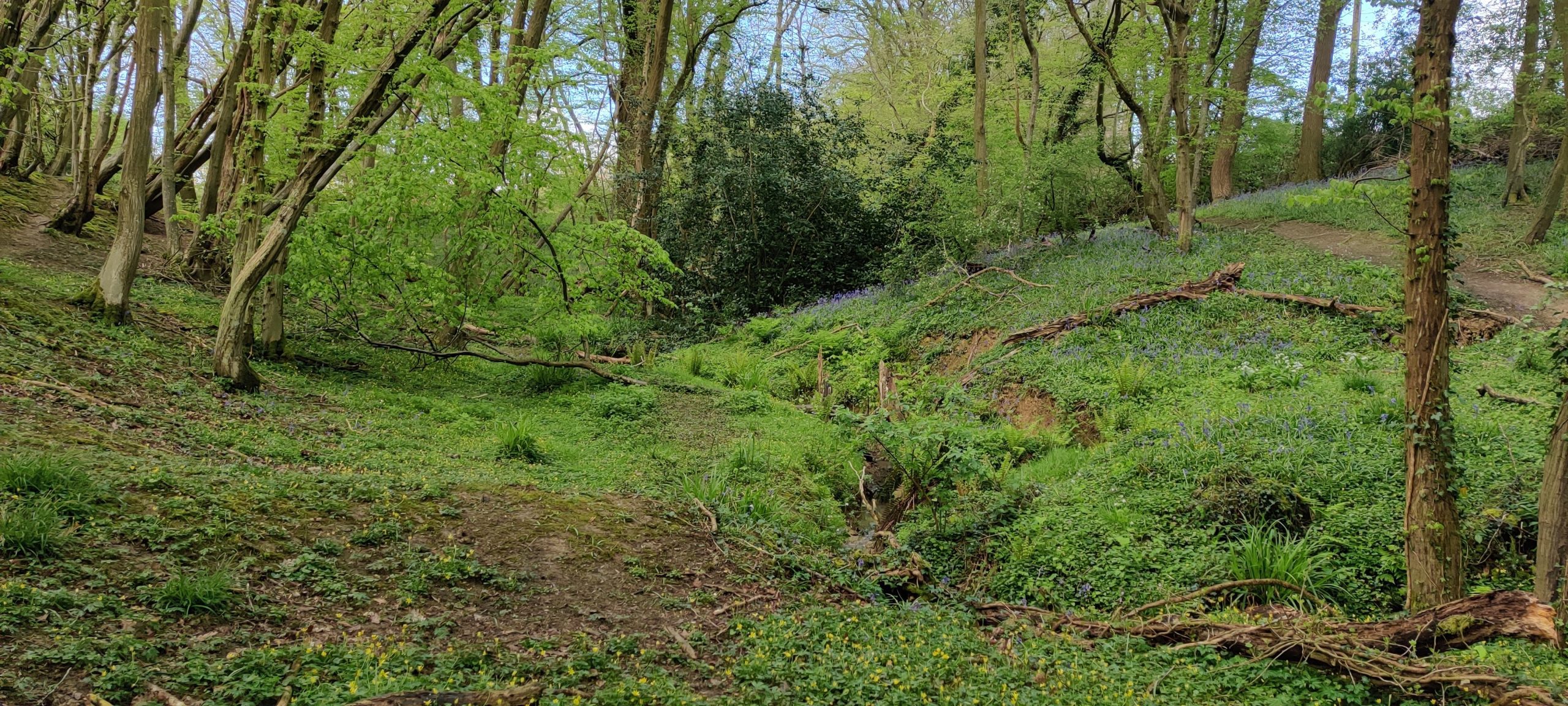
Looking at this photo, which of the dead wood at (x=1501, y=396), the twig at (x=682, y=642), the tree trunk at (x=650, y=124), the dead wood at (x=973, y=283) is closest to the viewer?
the twig at (x=682, y=642)

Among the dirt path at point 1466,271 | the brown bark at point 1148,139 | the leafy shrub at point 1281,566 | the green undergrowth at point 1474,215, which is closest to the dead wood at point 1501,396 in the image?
the dirt path at point 1466,271

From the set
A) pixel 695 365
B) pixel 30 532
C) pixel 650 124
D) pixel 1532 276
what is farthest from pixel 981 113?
pixel 30 532

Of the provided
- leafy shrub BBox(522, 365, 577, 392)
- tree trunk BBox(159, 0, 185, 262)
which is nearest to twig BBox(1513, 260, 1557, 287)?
leafy shrub BBox(522, 365, 577, 392)

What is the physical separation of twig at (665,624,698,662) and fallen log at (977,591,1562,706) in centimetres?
269

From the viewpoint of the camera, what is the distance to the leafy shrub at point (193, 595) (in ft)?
9.80

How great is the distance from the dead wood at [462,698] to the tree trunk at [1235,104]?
13.1m

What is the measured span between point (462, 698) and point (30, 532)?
204cm

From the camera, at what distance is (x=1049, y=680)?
11.9ft

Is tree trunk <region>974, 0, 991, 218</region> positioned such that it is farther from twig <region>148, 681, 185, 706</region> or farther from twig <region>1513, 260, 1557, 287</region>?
twig <region>148, 681, 185, 706</region>

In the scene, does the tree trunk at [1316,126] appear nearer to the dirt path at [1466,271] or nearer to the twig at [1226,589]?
the dirt path at [1466,271]

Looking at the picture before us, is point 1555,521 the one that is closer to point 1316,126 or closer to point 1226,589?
point 1226,589

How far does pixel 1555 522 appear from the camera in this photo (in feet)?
12.3

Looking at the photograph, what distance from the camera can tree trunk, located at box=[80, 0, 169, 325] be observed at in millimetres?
7309

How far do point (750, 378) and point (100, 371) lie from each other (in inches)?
301
